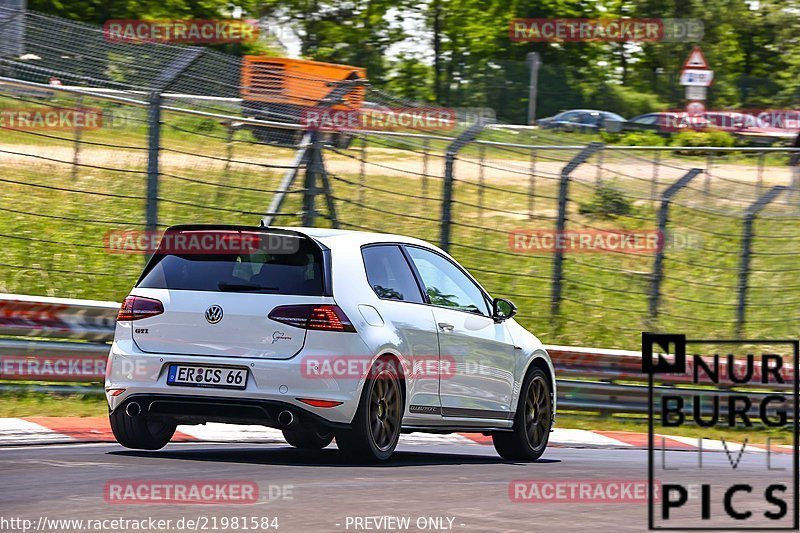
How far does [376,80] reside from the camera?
172 ft

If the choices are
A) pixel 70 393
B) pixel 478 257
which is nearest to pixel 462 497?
pixel 70 393

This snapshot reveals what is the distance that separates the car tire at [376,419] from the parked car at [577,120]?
3219cm

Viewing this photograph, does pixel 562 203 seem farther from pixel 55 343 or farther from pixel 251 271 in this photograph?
pixel 251 271

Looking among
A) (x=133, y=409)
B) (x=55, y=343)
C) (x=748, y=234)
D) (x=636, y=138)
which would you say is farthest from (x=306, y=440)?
(x=636, y=138)

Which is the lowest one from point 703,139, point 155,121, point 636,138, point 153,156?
point 153,156

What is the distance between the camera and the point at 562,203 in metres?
15.8

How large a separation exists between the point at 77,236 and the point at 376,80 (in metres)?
37.0

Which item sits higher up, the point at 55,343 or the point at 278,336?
the point at 278,336

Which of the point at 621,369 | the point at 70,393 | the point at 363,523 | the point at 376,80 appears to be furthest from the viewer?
the point at 376,80

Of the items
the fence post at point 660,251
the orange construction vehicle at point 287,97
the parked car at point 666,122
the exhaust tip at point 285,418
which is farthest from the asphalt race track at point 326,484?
the parked car at point 666,122

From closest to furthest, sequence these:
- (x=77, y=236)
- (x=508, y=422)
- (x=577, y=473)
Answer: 1. (x=577, y=473)
2. (x=508, y=422)
3. (x=77, y=236)

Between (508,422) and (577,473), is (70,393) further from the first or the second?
(577,473)

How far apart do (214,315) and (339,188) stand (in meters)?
6.59

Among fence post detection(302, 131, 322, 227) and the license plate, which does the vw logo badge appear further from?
fence post detection(302, 131, 322, 227)
